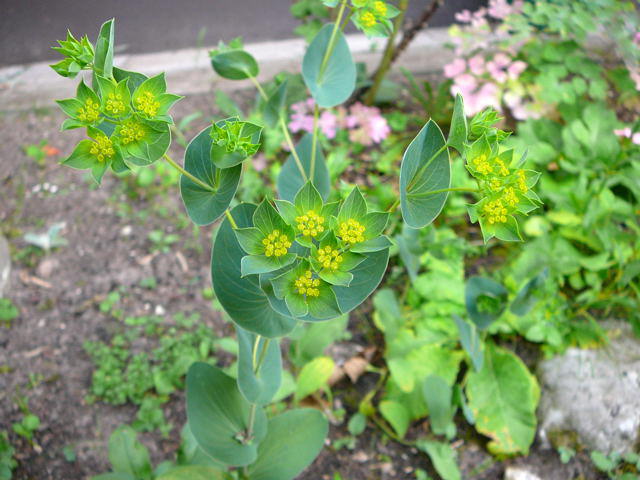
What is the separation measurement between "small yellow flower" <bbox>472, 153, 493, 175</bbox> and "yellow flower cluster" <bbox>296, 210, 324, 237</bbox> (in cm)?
23

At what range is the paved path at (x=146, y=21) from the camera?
9.67 feet

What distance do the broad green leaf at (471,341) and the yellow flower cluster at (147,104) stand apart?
1062 mm

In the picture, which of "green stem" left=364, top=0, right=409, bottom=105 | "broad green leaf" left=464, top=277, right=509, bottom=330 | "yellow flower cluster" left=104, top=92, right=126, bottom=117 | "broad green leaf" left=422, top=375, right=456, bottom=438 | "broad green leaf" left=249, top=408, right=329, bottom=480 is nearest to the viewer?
"yellow flower cluster" left=104, top=92, right=126, bottom=117

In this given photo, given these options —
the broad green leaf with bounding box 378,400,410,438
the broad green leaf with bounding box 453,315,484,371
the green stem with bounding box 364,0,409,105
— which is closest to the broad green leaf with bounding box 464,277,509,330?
the broad green leaf with bounding box 453,315,484,371

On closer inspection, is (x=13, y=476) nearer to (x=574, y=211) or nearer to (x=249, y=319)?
(x=249, y=319)

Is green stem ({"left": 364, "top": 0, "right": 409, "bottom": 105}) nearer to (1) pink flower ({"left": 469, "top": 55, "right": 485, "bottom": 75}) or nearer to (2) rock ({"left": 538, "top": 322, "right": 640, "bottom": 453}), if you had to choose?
(1) pink flower ({"left": 469, "top": 55, "right": 485, "bottom": 75})

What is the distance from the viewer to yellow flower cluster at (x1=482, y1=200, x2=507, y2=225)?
0.67m

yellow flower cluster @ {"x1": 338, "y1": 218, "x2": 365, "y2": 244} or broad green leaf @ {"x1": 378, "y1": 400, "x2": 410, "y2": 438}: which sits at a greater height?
yellow flower cluster @ {"x1": 338, "y1": 218, "x2": 365, "y2": 244}

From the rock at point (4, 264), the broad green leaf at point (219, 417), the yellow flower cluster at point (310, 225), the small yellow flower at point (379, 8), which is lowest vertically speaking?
Result: the rock at point (4, 264)

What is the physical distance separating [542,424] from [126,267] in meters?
1.58

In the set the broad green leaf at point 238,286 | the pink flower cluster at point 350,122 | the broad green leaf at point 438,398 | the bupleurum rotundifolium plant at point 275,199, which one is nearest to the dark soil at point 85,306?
the broad green leaf at point 438,398

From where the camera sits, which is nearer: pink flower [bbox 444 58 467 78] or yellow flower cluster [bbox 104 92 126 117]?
yellow flower cluster [bbox 104 92 126 117]

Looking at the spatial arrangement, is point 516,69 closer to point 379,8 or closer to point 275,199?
point 379,8

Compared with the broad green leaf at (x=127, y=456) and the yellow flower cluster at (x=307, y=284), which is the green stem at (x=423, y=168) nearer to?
the yellow flower cluster at (x=307, y=284)
